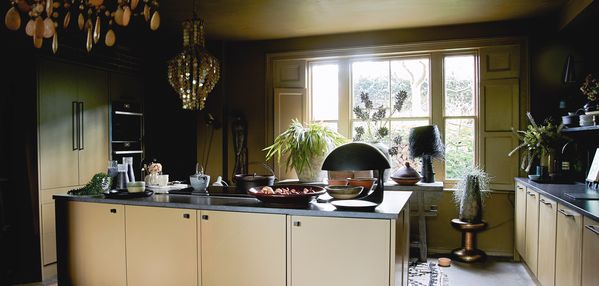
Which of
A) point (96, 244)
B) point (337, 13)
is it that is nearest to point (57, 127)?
Result: point (96, 244)

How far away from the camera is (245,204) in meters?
2.57

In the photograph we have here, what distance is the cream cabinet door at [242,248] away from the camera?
2438 mm

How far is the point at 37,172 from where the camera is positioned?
384 centimetres

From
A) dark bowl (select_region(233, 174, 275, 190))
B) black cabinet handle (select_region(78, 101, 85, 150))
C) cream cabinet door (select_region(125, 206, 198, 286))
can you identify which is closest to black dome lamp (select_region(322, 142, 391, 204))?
dark bowl (select_region(233, 174, 275, 190))

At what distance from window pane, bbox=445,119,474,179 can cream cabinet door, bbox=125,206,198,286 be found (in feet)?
10.7

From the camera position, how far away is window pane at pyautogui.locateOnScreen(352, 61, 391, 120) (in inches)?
199

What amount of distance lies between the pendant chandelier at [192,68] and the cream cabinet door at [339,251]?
136 cm

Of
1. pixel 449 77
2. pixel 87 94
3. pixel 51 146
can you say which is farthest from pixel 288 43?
pixel 51 146

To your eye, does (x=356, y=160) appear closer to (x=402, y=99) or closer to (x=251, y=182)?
(x=251, y=182)

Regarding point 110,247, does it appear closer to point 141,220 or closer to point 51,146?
point 141,220

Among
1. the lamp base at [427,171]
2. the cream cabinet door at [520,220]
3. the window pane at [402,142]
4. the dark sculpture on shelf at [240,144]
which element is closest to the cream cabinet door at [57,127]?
the dark sculpture on shelf at [240,144]

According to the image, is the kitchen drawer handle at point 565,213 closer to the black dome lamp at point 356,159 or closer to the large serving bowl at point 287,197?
the black dome lamp at point 356,159

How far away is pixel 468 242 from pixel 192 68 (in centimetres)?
332

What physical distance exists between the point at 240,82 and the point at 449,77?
2.60 m
